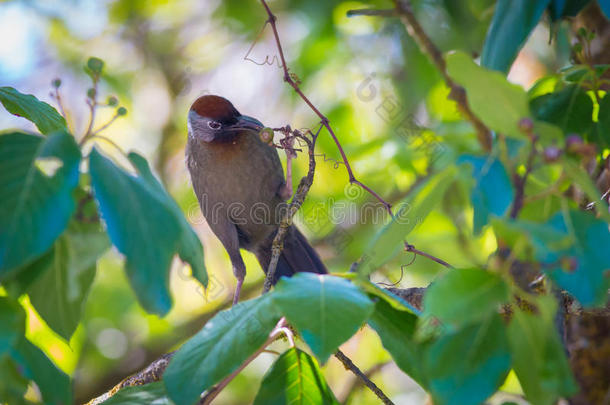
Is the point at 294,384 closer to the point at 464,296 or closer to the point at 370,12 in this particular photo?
the point at 464,296

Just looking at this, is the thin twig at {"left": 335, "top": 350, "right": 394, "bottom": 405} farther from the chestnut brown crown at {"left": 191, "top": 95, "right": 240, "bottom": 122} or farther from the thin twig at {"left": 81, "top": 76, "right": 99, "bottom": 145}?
the chestnut brown crown at {"left": 191, "top": 95, "right": 240, "bottom": 122}

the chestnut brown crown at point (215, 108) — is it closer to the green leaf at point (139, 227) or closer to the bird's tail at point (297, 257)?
the bird's tail at point (297, 257)

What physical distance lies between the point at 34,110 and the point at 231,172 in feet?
5.17

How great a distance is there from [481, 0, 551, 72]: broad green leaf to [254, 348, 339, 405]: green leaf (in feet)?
3.57

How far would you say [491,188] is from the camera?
1248 mm

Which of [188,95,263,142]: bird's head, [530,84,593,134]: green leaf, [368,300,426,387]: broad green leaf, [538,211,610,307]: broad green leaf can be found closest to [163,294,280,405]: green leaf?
[368,300,426,387]: broad green leaf

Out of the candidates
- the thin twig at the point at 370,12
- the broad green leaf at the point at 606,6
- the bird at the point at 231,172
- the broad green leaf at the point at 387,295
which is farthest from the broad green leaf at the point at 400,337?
the bird at the point at 231,172

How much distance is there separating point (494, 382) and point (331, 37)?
3.55 metres

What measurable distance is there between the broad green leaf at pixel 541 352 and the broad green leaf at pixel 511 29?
940 millimetres

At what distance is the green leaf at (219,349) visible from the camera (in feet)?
4.64

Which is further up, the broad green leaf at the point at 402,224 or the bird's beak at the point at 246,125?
the bird's beak at the point at 246,125

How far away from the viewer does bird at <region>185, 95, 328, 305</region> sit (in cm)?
333
